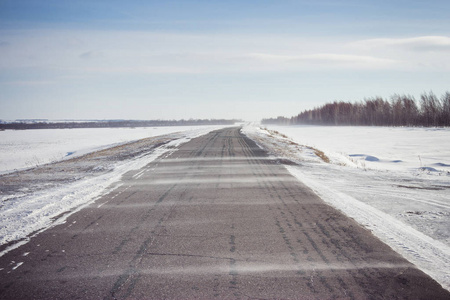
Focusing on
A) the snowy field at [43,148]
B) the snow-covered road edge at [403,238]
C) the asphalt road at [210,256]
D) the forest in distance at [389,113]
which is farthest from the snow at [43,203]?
the forest in distance at [389,113]

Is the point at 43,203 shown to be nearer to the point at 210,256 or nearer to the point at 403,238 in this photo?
the point at 210,256

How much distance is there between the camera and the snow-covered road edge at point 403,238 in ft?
11.5

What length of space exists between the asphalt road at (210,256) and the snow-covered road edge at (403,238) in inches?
6.5

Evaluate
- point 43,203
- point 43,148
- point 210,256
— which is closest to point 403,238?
point 210,256

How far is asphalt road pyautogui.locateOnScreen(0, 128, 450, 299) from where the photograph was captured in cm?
304

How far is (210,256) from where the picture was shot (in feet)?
12.5

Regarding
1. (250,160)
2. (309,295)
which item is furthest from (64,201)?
(250,160)

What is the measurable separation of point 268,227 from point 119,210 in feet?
9.20

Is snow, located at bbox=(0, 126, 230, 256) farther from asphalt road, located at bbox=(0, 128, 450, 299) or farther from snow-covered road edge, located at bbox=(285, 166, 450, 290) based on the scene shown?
snow-covered road edge, located at bbox=(285, 166, 450, 290)

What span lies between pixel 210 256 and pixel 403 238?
2687 millimetres

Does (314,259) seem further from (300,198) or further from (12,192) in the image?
(12,192)

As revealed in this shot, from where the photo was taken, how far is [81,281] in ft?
10.5

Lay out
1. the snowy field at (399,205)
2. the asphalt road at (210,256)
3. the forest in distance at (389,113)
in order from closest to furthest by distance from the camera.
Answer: the asphalt road at (210,256) < the snowy field at (399,205) < the forest in distance at (389,113)

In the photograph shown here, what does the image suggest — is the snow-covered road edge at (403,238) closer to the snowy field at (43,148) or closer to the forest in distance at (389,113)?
the snowy field at (43,148)
